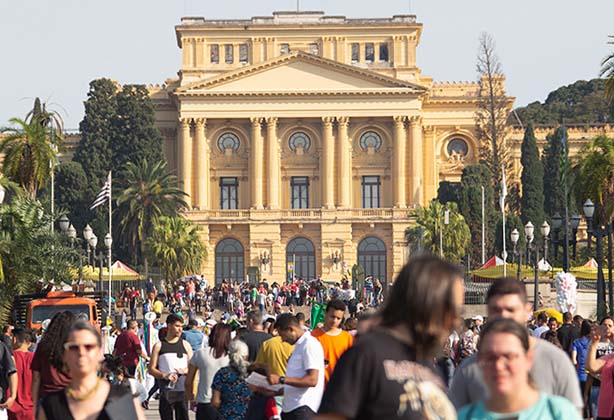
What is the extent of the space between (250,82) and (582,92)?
57184mm

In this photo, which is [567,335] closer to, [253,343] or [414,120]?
[253,343]

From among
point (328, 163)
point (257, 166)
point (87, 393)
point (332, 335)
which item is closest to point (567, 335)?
point (332, 335)

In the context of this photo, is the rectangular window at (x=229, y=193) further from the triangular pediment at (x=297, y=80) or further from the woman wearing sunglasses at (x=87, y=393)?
the woman wearing sunglasses at (x=87, y=393)

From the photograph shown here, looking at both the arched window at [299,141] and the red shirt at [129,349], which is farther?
the arched window at [299,141]

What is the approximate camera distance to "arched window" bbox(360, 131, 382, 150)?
97769 millimetres

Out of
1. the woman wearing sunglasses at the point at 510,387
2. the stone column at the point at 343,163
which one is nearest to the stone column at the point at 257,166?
the stone column at the point at 343,163

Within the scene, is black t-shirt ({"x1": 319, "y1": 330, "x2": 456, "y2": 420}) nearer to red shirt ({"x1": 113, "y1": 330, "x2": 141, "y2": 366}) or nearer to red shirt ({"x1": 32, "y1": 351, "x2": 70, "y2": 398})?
red shirt ({"x1": 32, "y1": 351, "x2": 70, "y2": 398})

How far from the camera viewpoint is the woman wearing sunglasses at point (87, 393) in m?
7.45

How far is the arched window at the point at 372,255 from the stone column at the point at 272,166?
6.09m

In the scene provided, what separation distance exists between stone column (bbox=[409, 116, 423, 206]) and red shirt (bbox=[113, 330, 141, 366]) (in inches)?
2894

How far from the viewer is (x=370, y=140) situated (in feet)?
321

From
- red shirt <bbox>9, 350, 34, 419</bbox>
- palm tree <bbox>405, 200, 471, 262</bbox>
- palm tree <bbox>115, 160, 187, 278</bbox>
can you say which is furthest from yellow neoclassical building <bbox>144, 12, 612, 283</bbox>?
red shirt <bbox>9, 350, 34, 419</bbox>

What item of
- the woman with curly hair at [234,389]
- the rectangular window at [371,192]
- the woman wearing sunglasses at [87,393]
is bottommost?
the woman with curly hair at [234,389]

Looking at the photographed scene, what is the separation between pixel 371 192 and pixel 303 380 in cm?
8603
